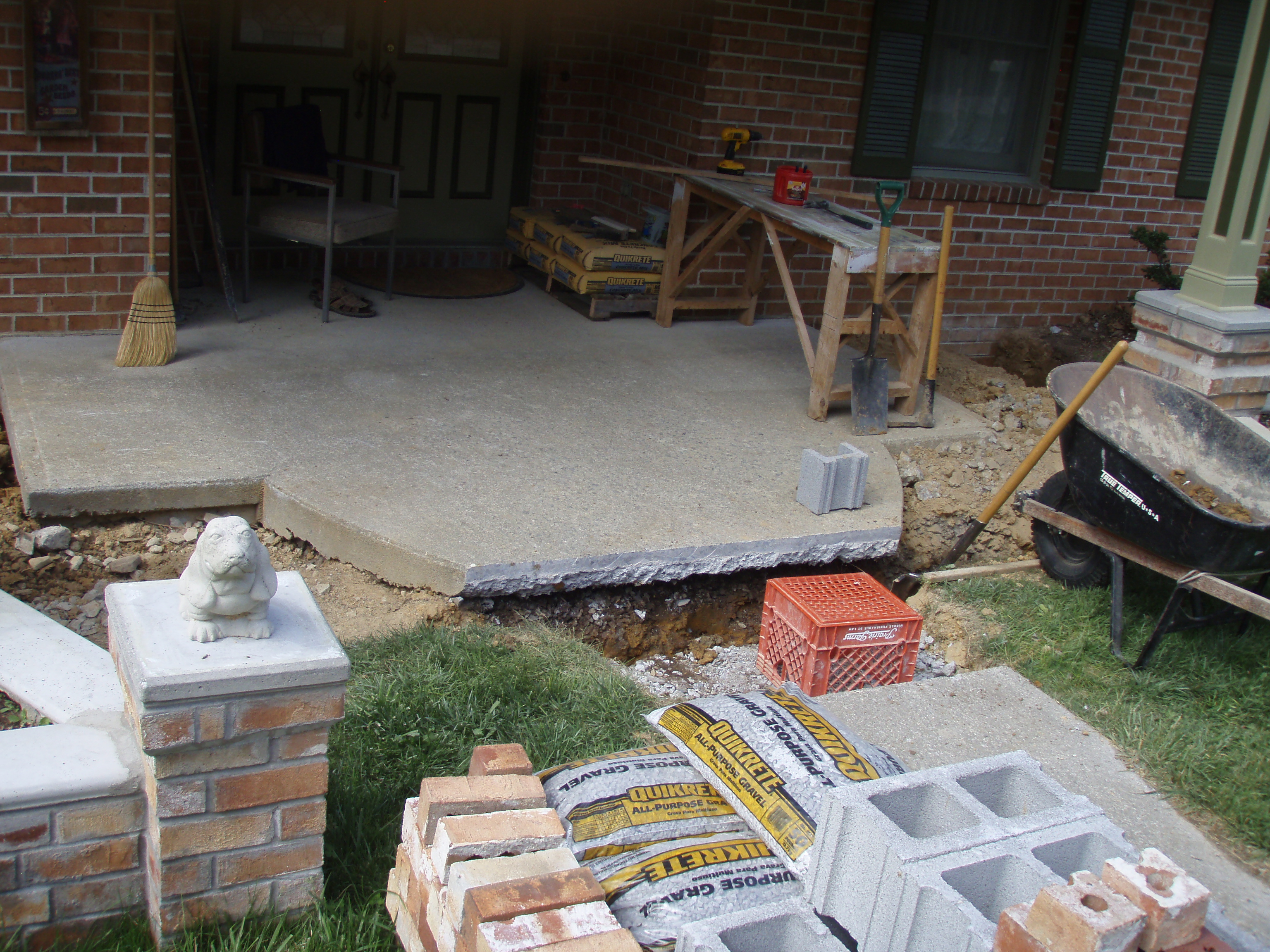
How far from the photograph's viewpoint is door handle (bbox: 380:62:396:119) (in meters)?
7.26

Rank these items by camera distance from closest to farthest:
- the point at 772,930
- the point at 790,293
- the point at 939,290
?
the point at 772,930 < the point at 939,290 < the point at 790,293

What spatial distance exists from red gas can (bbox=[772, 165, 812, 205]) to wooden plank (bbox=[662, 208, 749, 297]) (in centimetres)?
20

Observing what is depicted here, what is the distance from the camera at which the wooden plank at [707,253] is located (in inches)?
249

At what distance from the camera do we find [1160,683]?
388 centimetres

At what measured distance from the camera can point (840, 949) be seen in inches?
80.8

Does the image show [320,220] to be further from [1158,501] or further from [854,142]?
[1158,501]

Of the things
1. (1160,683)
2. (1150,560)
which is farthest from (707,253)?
(1160,683)

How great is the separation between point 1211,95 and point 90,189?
728 cm

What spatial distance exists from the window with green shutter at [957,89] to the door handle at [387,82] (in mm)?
2922

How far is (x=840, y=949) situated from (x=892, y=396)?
420 cm

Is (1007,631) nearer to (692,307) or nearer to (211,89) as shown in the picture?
(692,307)

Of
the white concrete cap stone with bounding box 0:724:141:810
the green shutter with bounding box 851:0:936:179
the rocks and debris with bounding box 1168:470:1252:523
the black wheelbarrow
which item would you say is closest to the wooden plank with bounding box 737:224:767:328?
the green shutter with bounding box 851:0:936:179

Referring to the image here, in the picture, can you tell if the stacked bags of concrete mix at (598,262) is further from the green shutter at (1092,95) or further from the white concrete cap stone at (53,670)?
the white concrete cap stone at (53,670)

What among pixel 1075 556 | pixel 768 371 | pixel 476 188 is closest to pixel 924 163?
pixel 768 371
